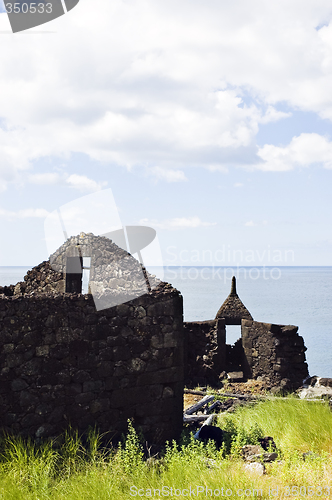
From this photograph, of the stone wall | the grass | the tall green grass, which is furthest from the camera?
the tall green grass

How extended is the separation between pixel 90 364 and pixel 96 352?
188 millimetres

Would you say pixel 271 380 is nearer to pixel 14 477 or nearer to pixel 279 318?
pixel 14 477

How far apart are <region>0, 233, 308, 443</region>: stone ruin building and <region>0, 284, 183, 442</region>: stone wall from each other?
1 centimetres

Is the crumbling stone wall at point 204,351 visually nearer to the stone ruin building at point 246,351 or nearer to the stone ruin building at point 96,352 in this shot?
the stone ruin building at point 246,351

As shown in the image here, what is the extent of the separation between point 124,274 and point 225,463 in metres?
3.26

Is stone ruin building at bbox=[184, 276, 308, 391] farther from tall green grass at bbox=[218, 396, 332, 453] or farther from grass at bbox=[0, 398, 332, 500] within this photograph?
grass at bbox=[0, 398, 332, 500]

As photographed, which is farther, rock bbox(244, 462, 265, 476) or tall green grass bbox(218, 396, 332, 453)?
tall green grass bbox(218, 396, 332, 453)

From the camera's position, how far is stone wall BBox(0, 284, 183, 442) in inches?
248

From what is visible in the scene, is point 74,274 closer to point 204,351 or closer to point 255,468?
point 255,468

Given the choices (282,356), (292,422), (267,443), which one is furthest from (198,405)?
(267,443)

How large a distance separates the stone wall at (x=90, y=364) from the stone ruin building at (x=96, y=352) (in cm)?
1

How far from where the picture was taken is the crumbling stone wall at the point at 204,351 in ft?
47.3

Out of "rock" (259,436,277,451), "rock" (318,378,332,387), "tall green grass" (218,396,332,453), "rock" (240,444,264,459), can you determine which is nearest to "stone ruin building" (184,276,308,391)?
"rock" (318,378,332,387)

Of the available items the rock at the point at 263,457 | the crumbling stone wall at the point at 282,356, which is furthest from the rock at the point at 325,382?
the rock at the point at 263,457
